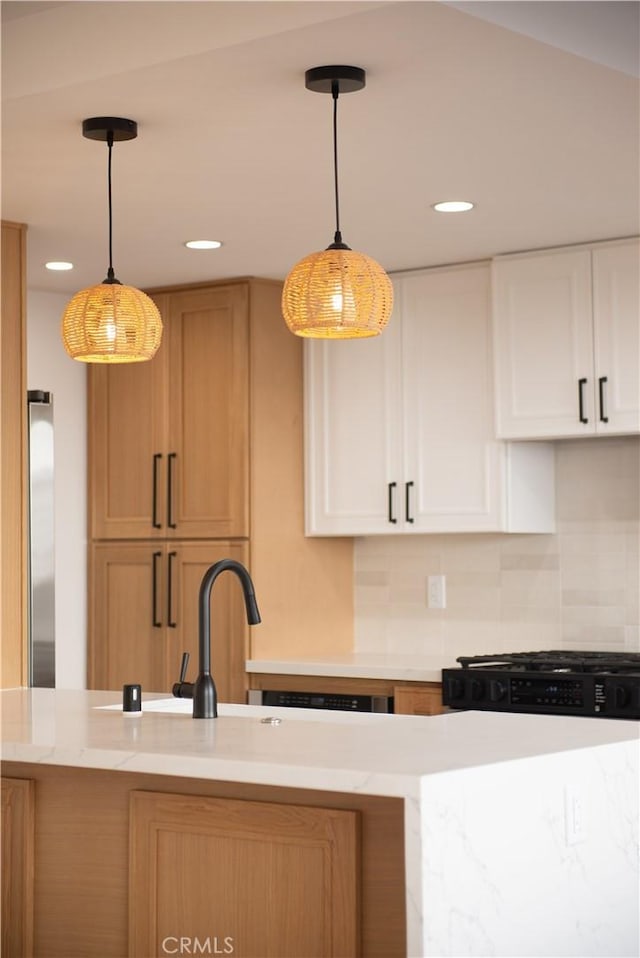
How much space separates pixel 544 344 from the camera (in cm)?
478

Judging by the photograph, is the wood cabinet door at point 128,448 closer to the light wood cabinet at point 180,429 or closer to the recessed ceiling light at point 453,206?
the light wood cabinet at point 180,429

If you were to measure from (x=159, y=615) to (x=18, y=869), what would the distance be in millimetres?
2619

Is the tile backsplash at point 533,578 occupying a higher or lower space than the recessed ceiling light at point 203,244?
lower

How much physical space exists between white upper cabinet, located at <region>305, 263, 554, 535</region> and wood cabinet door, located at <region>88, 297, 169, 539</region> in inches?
24.2

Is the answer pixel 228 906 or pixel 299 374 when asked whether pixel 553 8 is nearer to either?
pixel 228 906

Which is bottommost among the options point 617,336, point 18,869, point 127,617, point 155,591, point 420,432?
point 18,869

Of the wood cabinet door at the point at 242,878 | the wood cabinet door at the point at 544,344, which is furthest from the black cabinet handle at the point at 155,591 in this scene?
the wood cabinet door at the point at 242,878

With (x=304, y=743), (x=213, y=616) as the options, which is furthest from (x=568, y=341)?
(x=304, y=743)

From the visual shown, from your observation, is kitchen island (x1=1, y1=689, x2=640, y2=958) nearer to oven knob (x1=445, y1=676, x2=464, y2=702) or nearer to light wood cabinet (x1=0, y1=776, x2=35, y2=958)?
light wood cabinet (x1=0, y1=776, x2=35, y2=958)

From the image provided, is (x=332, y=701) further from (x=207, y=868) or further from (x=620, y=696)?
(x=207, y=868)

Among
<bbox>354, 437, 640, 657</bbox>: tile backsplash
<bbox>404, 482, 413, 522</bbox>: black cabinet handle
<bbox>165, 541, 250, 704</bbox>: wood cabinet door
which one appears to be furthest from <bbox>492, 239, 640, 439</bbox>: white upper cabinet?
<bbox>165, 541, 250, 704</bbox>: wood cabinet door

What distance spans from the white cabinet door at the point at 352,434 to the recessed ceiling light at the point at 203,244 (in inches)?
31.6

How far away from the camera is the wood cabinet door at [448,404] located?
16.3ft

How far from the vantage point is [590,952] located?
2475 mm
